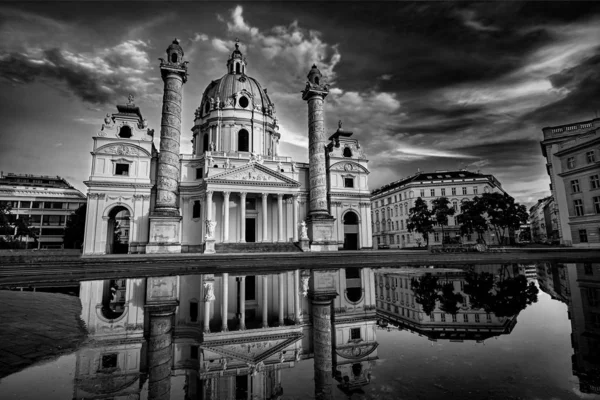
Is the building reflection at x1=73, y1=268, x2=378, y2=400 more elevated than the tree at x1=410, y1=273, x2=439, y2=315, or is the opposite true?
the tree at x1=410, y1=273, x2=439, y2=315

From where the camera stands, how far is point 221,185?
3503 centimetres

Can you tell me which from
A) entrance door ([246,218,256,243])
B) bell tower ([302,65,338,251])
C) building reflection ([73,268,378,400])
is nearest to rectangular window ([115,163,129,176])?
entrance door ([246,218,256,243])

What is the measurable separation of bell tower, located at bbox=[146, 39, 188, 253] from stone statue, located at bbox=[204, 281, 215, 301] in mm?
22056

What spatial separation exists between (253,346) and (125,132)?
39.1m

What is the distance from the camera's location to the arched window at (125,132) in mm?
36125

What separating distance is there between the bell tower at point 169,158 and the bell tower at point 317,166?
47.7 ft

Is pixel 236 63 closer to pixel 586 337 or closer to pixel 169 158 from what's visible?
pixel 169 158

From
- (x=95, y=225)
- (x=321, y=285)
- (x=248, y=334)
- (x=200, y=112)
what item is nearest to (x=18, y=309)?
(x=248, y=334)

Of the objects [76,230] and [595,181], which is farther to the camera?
[76,230]

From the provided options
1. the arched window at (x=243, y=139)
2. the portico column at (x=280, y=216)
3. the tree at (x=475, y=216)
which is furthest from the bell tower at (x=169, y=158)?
the tree at (x=475, y=216)

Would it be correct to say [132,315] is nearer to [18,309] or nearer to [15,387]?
[18,309]

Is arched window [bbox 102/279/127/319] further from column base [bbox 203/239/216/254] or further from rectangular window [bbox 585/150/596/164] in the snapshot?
rectangular window [bbox 585/150/596/164]

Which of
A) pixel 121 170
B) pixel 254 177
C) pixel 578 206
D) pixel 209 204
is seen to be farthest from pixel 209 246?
pixel 578 206

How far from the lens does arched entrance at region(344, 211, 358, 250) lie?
42.7m
